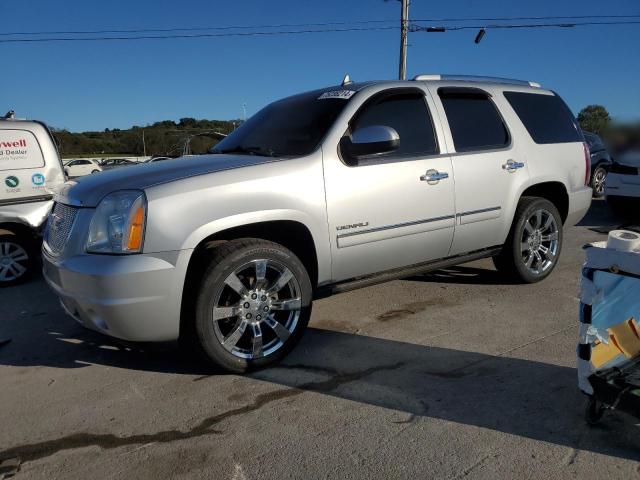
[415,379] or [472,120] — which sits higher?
[472,120]

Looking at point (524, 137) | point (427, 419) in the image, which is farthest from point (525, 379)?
point (524, 137)

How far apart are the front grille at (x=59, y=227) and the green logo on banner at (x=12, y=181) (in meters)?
2.67

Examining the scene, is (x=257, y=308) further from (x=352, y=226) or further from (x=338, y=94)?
(x=338, y=94)

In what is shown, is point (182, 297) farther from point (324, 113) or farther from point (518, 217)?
point (518, 217)

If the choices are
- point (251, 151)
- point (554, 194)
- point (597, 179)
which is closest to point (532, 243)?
point (554, 194)

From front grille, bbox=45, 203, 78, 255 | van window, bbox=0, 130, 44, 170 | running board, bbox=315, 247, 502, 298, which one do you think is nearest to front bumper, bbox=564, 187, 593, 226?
running board, bbox=315, 247, 502, 298

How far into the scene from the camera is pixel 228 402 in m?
2.90

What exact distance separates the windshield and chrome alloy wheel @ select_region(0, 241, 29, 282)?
299 cm

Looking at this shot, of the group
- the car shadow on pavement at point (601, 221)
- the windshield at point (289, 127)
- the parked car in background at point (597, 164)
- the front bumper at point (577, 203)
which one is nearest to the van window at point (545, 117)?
the front bumper at point (577, 203)

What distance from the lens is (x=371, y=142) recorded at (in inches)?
137

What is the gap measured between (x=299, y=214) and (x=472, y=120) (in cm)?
200

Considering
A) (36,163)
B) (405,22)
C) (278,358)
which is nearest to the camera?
(278,358)

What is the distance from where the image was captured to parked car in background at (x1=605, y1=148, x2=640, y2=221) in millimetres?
8414

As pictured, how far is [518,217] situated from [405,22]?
57.6ft
